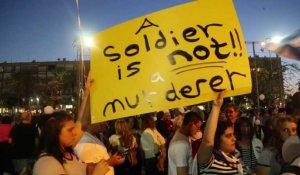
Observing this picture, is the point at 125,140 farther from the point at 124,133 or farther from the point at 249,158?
the point at 249,158

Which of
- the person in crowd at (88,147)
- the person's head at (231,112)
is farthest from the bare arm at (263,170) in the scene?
the person's head at (231,112)

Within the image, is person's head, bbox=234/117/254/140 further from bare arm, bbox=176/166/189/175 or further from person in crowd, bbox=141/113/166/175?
person in crowd, bbox=141/113/166/175

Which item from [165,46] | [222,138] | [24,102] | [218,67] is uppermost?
[24,102]

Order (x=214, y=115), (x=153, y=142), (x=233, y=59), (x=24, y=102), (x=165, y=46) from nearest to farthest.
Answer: (x=214, y=115) → (x=233, y=59) → (x=165, y=46) → (x=153, y=142) → (x=24, y=102)

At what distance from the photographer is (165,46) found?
4.00 metres

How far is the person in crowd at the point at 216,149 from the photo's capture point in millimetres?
3482

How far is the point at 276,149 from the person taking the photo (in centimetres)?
443

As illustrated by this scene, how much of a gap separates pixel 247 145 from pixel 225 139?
1.90 m

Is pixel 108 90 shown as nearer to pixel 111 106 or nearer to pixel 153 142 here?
pixel 111 106

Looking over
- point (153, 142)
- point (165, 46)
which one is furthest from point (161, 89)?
point (153, 142)

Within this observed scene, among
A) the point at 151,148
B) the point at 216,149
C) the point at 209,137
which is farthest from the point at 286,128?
the point at 151,148

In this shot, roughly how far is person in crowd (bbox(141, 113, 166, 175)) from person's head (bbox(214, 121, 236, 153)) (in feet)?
15.3

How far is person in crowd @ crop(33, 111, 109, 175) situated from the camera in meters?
3.04

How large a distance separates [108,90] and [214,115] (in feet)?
3.94
